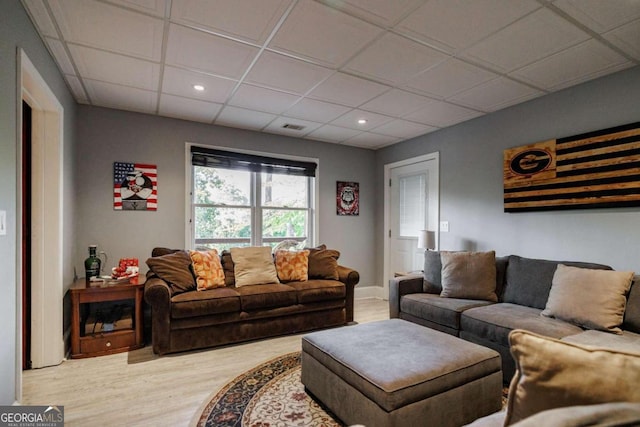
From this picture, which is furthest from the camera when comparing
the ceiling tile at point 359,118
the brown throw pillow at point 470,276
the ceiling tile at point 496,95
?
the ceiling tile at point 359,118

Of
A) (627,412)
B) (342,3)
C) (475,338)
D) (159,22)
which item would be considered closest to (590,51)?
(342,3)

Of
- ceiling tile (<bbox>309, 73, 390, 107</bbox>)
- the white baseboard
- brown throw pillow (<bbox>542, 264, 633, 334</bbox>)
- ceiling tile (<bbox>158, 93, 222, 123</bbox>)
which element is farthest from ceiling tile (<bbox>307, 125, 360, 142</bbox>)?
brown throw pillow (<bbox>542, 264, 633, 334</bbox>)

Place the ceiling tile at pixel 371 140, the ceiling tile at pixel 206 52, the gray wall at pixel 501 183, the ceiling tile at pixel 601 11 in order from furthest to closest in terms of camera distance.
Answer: the ceiling tile at pixel 371 140
the gray wall at pixel 501 183
the ceiling tile at pixel 206 52
the ceiling tile at pixel 601 11

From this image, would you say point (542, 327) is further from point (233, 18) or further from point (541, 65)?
point (233, 18)

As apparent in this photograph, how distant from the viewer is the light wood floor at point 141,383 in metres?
2.00

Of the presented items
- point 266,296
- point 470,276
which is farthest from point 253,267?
point 470,276

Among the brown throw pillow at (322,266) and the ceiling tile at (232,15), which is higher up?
the ceiling tile at (232,15)

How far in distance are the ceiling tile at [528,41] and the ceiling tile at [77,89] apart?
334cm

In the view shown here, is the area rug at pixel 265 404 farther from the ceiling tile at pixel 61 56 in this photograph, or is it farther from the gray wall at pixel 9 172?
the ceiling tile at pixel 61 56

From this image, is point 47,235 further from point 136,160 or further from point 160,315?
point 136,160

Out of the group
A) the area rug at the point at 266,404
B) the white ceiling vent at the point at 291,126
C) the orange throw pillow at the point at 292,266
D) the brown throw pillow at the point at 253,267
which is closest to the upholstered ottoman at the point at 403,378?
the area rug at the point at 266,404

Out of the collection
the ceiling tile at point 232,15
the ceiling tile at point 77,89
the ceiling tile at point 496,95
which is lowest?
the ceiling tile at point 496,95

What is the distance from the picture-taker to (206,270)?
10.8 ft

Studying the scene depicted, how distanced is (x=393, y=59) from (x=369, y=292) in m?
3.75
